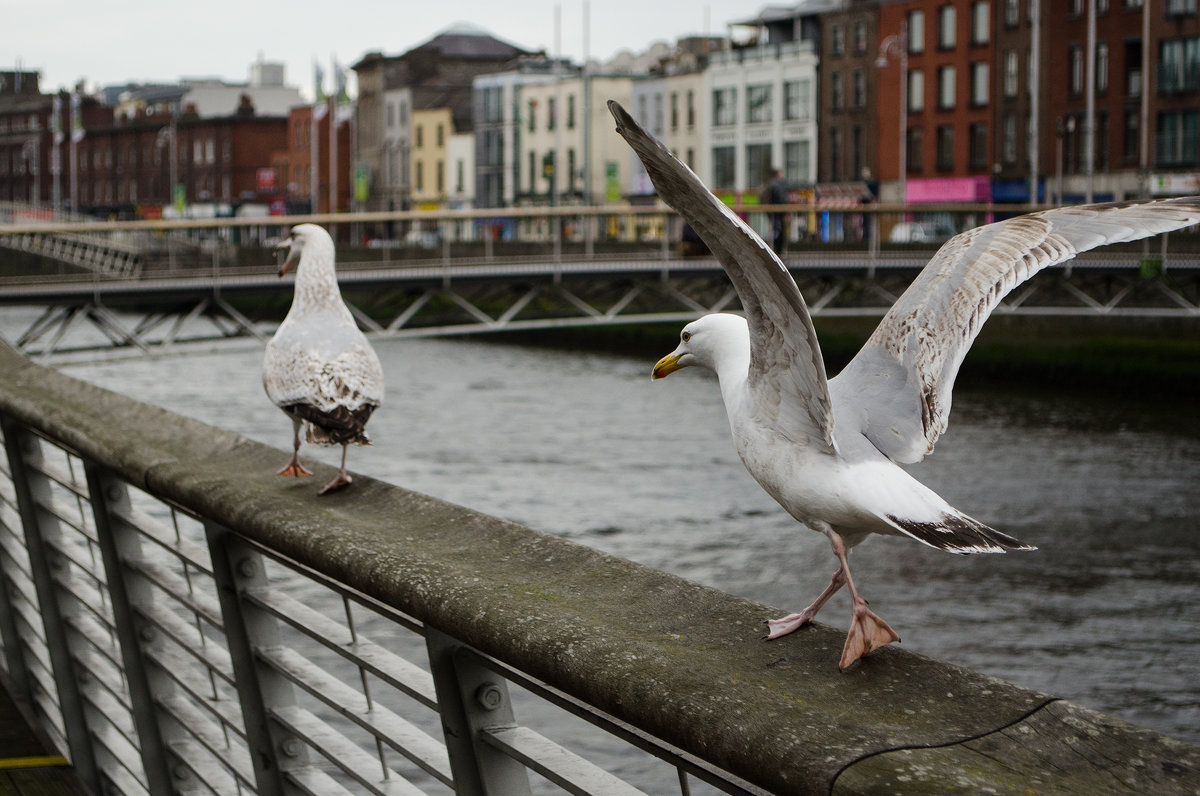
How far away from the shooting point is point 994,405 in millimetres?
31688

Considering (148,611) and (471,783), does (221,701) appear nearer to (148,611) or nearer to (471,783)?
(148,611)

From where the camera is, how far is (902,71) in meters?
50.3

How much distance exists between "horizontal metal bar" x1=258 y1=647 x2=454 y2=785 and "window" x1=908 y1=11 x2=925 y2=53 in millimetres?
50675

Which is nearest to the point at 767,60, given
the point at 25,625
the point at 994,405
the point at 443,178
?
the point at 443,178

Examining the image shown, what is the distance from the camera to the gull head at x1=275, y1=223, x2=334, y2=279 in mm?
3815

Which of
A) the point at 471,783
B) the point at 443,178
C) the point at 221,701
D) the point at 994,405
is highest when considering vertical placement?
the point at 443,178

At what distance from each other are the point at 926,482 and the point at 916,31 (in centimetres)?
3110

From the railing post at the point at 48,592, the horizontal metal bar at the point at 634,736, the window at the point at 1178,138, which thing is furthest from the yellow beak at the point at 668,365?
the window at the point at 1178,138

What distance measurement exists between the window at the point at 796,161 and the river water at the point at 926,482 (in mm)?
19649

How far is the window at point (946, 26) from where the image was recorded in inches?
1959

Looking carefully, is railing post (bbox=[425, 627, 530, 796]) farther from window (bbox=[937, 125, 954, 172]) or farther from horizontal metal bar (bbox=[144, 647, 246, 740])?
window (bbox=[937, 125, 954, 172])

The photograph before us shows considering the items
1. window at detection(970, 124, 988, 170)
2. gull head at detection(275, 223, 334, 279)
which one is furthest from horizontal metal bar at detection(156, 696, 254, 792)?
window at detection(970, 124, 988, 170)

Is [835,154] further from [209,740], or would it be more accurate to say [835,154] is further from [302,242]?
[209,740]

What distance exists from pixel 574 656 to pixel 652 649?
82 millimetres
